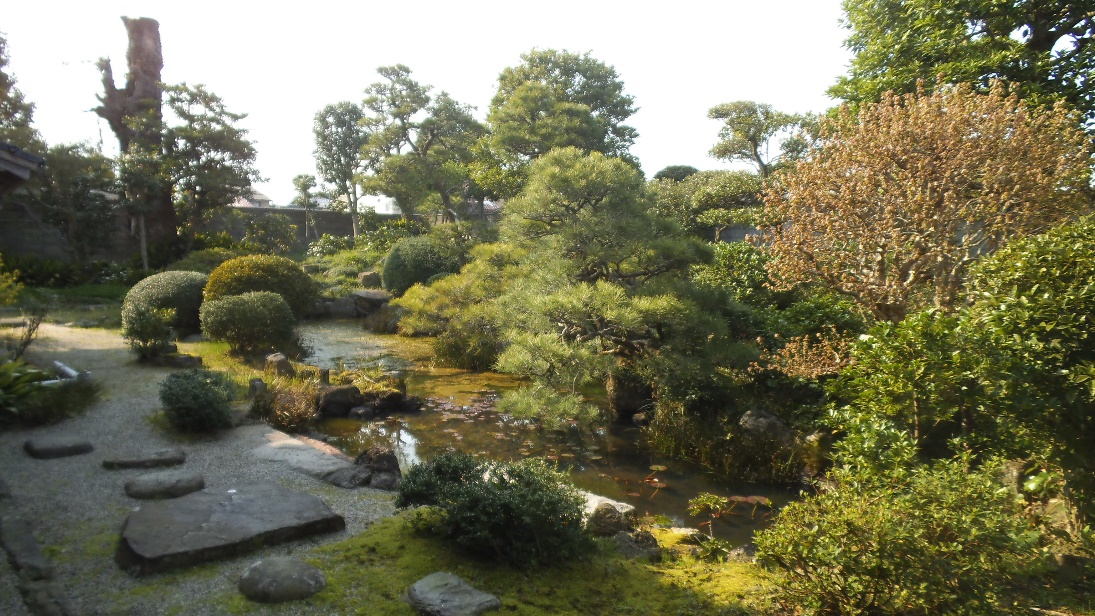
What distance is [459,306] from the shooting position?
1160cm

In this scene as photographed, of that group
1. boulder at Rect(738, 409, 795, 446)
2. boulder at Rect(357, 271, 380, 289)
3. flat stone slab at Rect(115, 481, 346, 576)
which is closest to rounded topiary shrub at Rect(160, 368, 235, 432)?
flat stone slab at Rect(115, 481, 346, 576)

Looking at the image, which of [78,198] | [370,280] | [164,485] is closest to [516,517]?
[164,485]

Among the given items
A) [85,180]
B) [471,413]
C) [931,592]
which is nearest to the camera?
[931,592]

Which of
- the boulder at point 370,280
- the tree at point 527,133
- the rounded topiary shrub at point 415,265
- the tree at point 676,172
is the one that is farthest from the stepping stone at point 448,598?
the tree at point 676,172

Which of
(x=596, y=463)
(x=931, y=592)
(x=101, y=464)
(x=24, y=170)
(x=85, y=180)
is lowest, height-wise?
(x=596, y=463)

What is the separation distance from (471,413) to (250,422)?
3.09 m

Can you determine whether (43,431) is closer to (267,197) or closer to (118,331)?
(118,331)

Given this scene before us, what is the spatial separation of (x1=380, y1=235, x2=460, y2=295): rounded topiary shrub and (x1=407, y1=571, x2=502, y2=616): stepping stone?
15.2 m

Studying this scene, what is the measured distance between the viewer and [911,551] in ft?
9.70

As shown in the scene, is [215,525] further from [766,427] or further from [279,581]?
[766,427]

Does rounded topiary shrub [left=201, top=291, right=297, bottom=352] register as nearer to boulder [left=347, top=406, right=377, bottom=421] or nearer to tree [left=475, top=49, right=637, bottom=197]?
boulder [left=347, top=406, right=377, bottom=421]

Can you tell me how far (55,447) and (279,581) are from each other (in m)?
3.99

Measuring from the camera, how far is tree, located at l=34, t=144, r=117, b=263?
19.0 meters

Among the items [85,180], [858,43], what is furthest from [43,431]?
[85,180]
